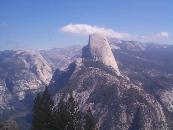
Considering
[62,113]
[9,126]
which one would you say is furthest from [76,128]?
[9,126]

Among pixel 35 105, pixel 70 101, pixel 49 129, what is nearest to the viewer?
pixel 49 129

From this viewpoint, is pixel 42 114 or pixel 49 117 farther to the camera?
pixel 49 117

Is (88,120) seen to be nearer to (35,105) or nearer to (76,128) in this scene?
(76,128)

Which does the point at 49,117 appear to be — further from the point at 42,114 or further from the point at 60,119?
the point at 60,119

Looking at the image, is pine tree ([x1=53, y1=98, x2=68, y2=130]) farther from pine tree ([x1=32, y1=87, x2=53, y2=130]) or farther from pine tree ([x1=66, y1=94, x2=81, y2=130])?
pine tree ([x1=66, y1=94, x2=81, y2=130])

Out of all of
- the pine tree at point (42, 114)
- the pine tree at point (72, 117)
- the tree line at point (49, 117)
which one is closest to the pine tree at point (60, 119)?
the tree line at point (49, 117)

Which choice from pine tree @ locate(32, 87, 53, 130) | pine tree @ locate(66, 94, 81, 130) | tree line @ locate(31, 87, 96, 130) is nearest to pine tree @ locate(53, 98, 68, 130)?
tree line @ locate(31, 87, 96, 130)

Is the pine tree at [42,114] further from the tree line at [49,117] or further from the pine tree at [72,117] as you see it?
the pine tree at [72,117]

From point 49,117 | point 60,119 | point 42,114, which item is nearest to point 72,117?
point 60,119
